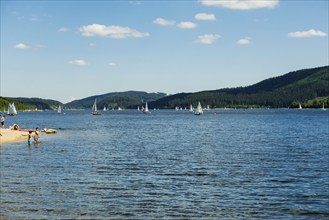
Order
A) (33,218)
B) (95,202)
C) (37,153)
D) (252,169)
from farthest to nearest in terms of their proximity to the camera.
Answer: (37,153) → (252,169) → (95,202) → (33,218)

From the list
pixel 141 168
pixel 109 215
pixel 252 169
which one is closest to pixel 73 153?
pixel 141 168

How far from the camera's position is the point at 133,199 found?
33.2 metres

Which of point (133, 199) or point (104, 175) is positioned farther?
point (104, 175)

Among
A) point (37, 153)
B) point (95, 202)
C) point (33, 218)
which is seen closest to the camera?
point (33, 218)

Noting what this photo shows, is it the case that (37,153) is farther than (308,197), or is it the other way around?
(37,153)

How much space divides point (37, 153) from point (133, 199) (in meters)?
36.6

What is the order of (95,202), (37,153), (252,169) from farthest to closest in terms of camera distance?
(37,153)
(252,169)
(95,202)

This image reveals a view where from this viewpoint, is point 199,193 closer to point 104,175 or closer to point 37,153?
point 104,175

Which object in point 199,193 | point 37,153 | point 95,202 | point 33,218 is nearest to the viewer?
point 33,218

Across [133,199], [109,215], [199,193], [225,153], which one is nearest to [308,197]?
[199,193]

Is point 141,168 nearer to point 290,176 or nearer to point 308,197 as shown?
point 290,176

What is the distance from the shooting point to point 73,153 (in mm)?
66750

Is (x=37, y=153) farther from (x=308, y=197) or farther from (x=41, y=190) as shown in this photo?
(x=308, y=197)

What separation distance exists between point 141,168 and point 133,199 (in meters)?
17.4
